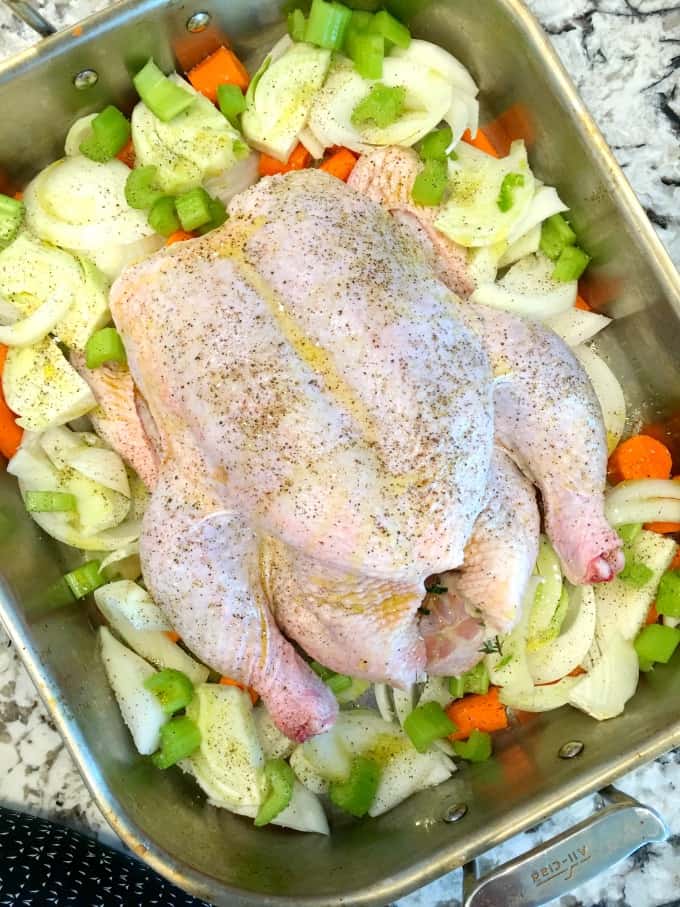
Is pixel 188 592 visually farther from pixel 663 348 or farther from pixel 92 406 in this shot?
pixel 663 348

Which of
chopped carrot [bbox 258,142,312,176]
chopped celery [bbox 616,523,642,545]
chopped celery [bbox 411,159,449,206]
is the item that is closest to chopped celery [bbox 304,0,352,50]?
chopped carrot [bbox 258,142,312,176]

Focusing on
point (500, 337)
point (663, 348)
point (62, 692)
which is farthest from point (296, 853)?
point (663, 348)

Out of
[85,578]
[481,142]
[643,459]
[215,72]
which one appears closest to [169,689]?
[85,578]

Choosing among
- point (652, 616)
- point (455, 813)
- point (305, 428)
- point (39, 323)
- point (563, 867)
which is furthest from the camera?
point (652, 616)

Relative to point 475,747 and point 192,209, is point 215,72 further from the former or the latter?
point 475,747

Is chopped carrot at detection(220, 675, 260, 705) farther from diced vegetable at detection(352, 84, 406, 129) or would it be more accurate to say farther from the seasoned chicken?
diced vegetable at detection(352, 84, 406, 129)

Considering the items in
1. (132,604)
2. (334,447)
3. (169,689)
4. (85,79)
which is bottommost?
(169,689)

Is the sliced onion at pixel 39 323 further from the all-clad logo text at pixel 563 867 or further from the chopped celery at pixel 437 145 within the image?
the all-clad logo text at pixel 563 867

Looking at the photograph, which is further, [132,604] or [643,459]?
[643,459]
